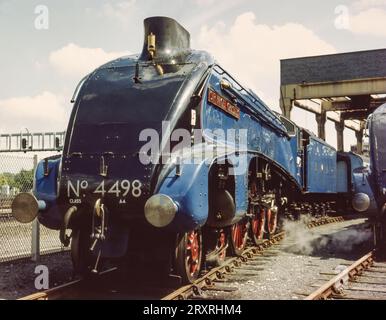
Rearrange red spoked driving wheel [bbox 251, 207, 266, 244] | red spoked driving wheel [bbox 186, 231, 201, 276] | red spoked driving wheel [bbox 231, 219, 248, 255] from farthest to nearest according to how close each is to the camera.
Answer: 1. red spoked driving wheel [bbox 251, 207, 266, 244]
2. red spoked driving wheel [bbox 231, 219, 248, 255]
3. red spoked driving wheel [bbox 186, 231, 201, 276]

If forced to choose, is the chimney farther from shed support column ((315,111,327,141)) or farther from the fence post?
shed support column ((315,111,327,141))

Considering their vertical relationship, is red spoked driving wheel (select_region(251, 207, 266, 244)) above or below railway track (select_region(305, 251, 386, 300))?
above

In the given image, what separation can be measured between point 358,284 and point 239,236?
2288mm

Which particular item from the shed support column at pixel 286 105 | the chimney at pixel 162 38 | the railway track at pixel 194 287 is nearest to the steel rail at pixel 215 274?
the railway track at pixel 194 287

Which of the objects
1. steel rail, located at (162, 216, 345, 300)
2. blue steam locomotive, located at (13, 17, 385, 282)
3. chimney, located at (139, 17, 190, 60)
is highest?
chimney, located at (139, 17, 190, 60)

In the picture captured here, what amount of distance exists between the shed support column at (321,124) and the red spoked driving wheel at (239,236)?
17.4m

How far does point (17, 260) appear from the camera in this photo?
8.46 meters

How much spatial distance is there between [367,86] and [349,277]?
16.1 meters

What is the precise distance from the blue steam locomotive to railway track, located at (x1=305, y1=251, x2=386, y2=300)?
4.72ft

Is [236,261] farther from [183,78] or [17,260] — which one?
[17,260]

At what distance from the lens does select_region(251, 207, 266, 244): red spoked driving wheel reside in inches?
361

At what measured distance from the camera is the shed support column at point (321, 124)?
2505 cm

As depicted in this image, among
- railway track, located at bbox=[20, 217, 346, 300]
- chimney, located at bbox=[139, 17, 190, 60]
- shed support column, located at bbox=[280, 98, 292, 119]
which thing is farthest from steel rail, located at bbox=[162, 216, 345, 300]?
shed support column, located at bbox=[280, 98, 292, 119]

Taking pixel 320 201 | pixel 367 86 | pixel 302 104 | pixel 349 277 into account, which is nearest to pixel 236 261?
pixel 349 277
